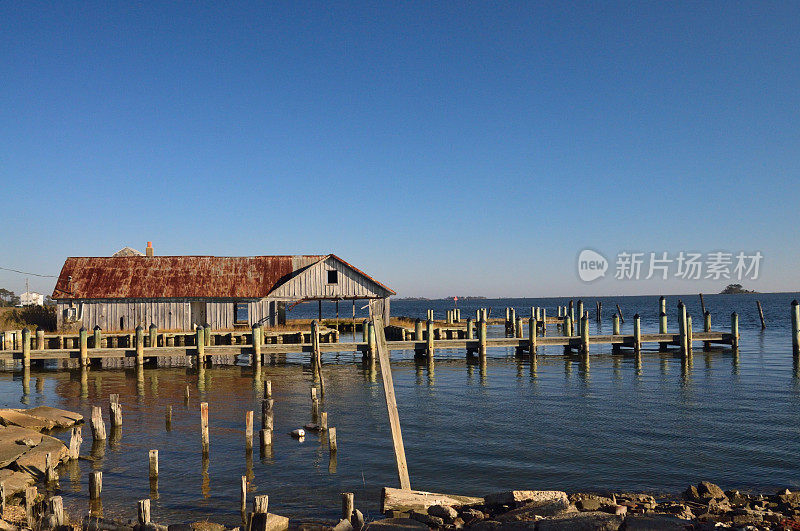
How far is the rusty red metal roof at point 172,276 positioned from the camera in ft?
127

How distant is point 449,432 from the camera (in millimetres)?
17141

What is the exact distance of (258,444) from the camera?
15.6 meters

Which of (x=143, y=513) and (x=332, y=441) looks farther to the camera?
(x=332, y=441)

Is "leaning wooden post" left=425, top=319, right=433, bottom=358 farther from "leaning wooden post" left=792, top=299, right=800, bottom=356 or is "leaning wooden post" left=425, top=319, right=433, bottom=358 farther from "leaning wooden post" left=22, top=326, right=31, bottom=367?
"leaning wooden post" left=792, top=299, right=800, bottom=356

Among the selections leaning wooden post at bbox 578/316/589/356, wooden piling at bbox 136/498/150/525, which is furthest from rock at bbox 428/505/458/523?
leaning wooden post at bbox 578/316/589/356

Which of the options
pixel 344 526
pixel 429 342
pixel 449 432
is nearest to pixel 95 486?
pixel 344 526

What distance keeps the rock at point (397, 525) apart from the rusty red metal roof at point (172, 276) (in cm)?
3140

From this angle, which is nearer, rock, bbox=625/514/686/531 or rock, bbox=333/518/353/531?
rock, bbox=625/514/686/531

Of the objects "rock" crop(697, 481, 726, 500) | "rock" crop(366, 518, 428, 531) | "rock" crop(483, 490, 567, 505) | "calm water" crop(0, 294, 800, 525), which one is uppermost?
"rock" crop(366, 518, 428, 531)

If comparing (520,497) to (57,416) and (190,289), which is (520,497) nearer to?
(57,416)

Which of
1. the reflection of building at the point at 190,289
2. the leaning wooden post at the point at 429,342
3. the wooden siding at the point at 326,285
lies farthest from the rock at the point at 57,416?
the wooden siding at the point at 326,285

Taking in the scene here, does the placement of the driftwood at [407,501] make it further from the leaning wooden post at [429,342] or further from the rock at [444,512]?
the leaning wooden post at [429,342]

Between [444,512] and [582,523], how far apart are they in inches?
96.8

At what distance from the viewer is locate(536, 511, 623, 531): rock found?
7.87 meters
